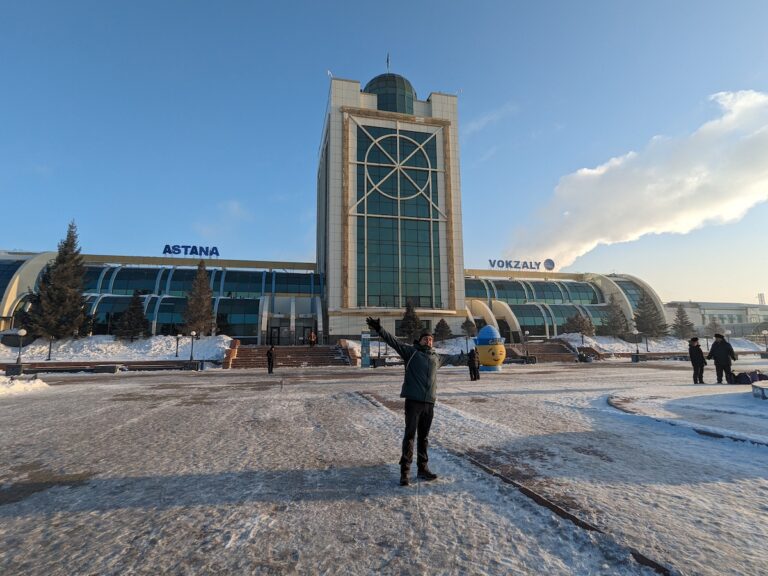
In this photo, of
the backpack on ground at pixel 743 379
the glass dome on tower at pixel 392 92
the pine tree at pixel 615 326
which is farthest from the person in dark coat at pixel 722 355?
the glass dome on tower at pixel 392 92

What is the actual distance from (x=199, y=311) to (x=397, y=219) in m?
24.9

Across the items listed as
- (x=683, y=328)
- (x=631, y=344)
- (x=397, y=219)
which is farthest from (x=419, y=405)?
(x=683, y=328)

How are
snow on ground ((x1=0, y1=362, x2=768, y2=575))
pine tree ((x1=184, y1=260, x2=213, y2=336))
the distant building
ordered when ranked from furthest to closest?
the distant building
pine tree ((x1=184, y1=260, x2=213, y2=336))
snow on ground ((x1=0, y1=362, x2=768, y2=575))

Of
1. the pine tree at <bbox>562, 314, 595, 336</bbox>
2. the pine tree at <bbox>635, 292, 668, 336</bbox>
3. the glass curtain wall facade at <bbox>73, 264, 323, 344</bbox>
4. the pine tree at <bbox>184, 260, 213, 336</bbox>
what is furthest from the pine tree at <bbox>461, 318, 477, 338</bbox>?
the pine tree at <bbox>184, 260, 213, 336</bbox>

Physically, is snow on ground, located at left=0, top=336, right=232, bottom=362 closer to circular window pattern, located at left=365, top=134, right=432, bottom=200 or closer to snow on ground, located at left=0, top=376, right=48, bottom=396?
snow on ground, located at left=0, top=376, right=48, bottom=396

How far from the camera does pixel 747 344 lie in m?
47.8

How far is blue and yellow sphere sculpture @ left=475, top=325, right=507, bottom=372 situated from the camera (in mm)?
24047

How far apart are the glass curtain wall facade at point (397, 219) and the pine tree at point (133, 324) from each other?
72.3 feet

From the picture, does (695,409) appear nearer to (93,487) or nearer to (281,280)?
(93,487)

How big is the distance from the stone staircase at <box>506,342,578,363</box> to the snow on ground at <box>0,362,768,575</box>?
96.6 feet

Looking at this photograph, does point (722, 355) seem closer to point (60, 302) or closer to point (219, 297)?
point (60, 302)

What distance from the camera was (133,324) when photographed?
3622 centimetres

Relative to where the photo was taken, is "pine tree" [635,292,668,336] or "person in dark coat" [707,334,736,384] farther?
"pine tree" [635,292,668,336]

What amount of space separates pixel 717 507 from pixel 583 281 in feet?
239
